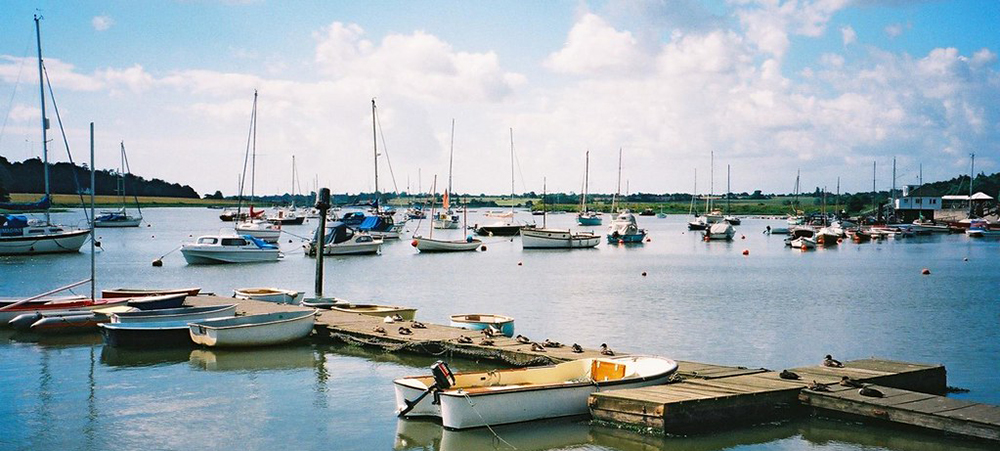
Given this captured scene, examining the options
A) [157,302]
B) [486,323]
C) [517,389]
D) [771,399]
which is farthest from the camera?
[157,302]

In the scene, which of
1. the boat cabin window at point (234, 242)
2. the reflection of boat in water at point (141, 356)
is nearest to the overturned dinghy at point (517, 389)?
the reflection of boat in water at point (141, 356)

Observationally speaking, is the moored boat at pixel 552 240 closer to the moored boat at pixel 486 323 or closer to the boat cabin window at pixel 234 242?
the boat cabin window at pixel 234 242

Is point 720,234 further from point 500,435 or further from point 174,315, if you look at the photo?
point 500,435

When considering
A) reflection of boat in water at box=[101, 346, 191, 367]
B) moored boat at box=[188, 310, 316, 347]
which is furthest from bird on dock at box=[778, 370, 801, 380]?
reflection of boat in water at box=[101, 346, 191, 367]

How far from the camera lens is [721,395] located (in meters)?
17.2

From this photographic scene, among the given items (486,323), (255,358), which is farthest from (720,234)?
(255,358)

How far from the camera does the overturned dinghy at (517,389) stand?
16719 mm

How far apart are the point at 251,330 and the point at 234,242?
133 ft

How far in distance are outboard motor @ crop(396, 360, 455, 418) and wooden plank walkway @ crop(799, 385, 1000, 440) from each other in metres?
7.36

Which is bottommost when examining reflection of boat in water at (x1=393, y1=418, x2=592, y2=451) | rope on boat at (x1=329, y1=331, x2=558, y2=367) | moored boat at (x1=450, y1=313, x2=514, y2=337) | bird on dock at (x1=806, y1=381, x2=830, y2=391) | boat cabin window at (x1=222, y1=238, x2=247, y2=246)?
reflection of boat in water at (x1=393, y1=418, x2=592, y2=451)

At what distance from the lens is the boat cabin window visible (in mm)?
63594

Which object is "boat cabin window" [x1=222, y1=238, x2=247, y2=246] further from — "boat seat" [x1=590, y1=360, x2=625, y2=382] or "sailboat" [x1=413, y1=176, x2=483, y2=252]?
"boat seat" [x1=590, y1=360, x2=625, y2=382]

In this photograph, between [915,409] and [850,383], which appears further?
[850,383]

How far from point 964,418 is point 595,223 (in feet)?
A: 441
